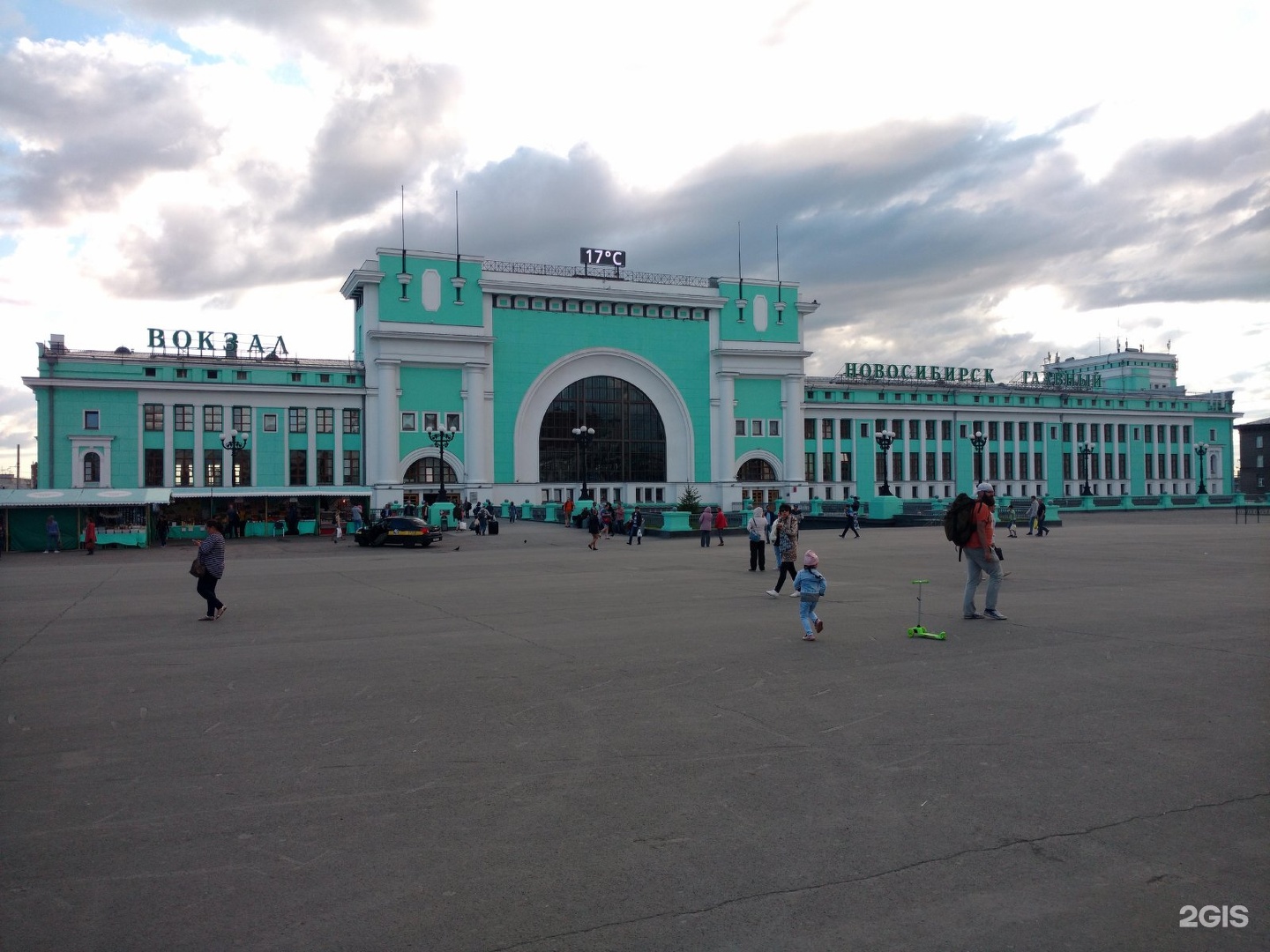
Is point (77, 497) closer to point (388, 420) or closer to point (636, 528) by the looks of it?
point (636, 528)

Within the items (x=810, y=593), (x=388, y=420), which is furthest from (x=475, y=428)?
(x=810, y=593)

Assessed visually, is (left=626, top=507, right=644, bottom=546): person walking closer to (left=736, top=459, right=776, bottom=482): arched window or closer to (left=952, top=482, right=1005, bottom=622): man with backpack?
(left=952, top=482, right=1005, bottom=622): man with backpack

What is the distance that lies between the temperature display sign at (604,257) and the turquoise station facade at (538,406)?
26.9 inches

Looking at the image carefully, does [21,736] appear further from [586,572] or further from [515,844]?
[586,572]

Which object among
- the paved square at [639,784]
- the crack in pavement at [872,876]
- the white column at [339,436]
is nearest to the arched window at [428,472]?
the white column at [339,436]

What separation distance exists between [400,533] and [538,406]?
107 ft

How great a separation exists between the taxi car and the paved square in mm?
21312

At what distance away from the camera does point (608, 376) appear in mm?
68562

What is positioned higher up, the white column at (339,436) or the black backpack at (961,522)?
the white column at (339,436)

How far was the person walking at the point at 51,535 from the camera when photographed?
32.4 m

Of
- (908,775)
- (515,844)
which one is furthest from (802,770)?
(515,844)

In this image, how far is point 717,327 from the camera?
70938mm

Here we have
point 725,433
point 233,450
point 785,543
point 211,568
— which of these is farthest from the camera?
point 725,433

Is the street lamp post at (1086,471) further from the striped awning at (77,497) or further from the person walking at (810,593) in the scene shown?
the person walking at (810,593)
